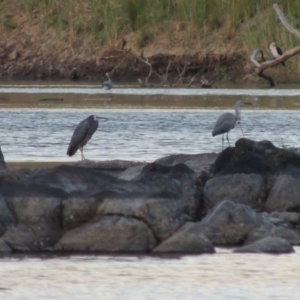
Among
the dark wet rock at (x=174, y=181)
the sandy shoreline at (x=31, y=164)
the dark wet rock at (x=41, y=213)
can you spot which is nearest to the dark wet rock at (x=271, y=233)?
the dark wet rock at (x=174, y=181)

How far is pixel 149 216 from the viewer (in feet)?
39.0

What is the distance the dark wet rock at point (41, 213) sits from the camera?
11992 mm

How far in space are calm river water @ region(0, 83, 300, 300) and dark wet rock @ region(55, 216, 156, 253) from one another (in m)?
0.26

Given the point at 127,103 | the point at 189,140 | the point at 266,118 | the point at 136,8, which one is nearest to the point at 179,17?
the point at 136,8

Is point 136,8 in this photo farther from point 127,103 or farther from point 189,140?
point 189,140

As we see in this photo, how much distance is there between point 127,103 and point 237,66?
29.1 feet

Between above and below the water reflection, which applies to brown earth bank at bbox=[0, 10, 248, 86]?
below

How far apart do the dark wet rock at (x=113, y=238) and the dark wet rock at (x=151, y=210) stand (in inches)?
2.6

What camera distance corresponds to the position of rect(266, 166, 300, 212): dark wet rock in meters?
13.9

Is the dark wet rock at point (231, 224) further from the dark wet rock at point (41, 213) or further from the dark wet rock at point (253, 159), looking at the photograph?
the dark wet rock at point (253, 159)

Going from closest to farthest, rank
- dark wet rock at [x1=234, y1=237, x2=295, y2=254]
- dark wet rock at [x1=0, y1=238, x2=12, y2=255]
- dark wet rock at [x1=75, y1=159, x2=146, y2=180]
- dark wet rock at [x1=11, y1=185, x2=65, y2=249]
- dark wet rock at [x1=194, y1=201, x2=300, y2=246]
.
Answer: dark wet rock at [x1=0, y1=238, x2=12, y2=255], dark wet rock at [x1=234, y1=237, x2=295, y2=254], dark wet rock at [x1=11, y1=185, x2=65, y2=249], dark wet rock at [x1=194, y1=201, x2=300, y2=246], dark wet rock at [x1=75, y1=159, x2=146, y2=180]

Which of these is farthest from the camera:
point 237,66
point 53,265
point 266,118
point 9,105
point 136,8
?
point 136,8

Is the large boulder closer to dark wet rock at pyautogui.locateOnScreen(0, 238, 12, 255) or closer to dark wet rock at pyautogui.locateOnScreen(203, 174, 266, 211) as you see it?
dark wet rock at pyautogui.locateOnScreen(0, 238, 12, 255)

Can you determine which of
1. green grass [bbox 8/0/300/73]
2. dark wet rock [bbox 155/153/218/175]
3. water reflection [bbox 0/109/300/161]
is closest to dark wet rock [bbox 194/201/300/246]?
dark wet rock [bbox 155/153/218/175]
